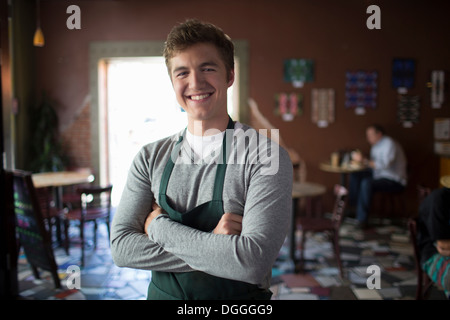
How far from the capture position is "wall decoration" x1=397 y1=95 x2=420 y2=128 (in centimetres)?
571

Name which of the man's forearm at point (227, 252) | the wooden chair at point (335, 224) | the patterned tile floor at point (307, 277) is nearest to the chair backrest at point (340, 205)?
the wooden chair at point (335, 224)

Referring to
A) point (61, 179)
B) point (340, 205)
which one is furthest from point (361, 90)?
point (61, 179)

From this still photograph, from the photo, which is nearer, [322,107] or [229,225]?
[229,225]

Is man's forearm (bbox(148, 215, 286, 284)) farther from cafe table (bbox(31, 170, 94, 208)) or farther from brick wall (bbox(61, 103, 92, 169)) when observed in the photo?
brick wall (bbox(61, 103, 92, 169))

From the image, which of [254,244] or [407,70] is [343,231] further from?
[254,244]

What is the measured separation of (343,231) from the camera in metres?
5.05

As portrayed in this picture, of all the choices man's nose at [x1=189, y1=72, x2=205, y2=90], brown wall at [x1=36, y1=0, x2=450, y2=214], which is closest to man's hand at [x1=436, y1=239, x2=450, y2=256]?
man's nose at [x1=189, y1=72, x2=205, y2=90]

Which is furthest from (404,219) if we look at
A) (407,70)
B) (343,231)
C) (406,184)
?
(407,70)

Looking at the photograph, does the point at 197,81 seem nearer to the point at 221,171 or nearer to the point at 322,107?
the point at 221,171

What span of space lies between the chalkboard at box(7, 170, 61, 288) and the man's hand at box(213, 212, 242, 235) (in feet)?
7.84

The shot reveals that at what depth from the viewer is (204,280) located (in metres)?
1.19

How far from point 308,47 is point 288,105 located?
38.1 inches

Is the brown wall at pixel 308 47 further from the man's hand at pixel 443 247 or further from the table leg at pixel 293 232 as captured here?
the man's hand at pixel 443 247
